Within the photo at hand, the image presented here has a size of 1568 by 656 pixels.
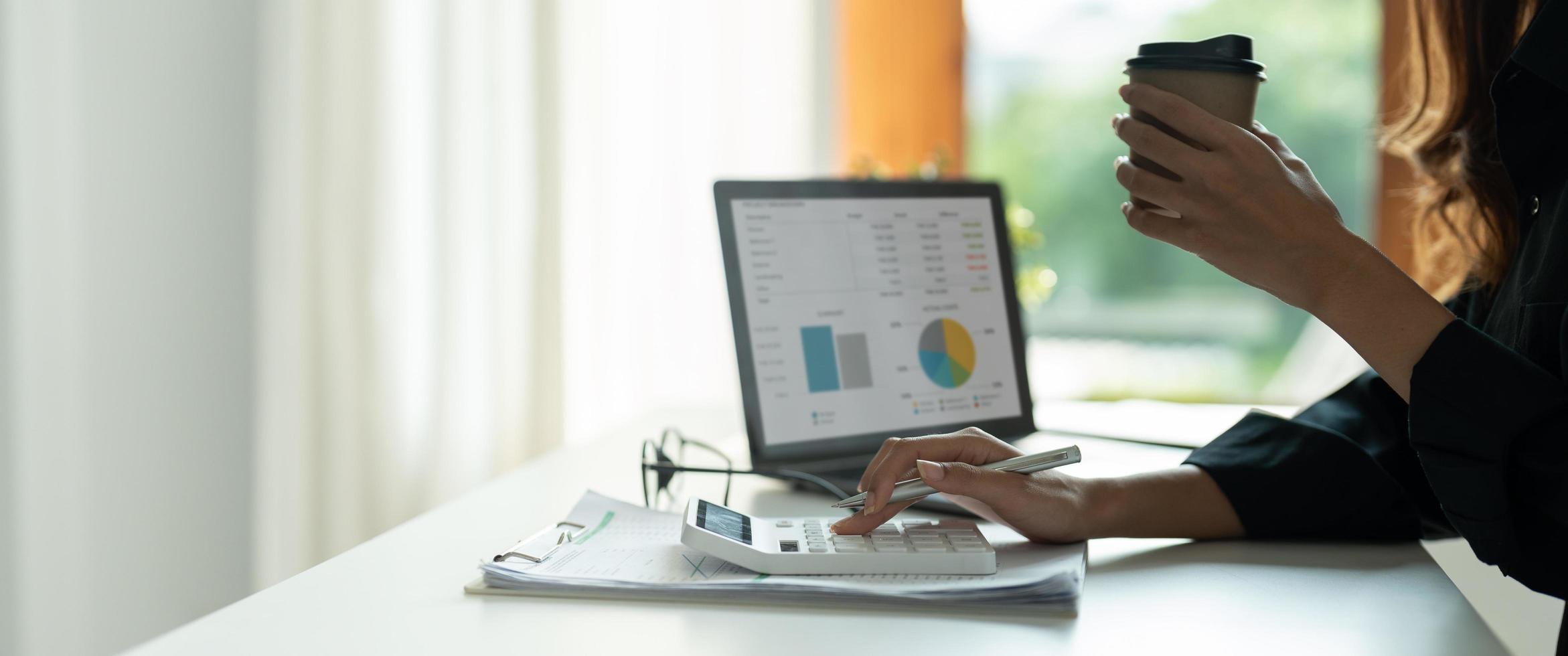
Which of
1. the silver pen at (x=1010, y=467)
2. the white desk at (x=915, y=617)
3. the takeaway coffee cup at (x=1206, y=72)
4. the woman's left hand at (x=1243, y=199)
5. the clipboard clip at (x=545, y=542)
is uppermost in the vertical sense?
the takeaway coffee cup at (x=1206, y=72)

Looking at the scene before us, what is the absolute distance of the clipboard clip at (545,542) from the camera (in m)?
0.70

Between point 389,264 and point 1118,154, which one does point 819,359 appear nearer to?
point 389,264

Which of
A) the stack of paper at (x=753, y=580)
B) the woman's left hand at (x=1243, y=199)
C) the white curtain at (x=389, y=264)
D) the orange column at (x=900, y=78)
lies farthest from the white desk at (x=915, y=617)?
the orange column at (x=900, y=78)

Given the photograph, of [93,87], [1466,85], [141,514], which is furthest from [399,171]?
[1466,85]

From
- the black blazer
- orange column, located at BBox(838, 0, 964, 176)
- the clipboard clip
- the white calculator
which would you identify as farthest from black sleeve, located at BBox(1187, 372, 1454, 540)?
orange column, located at BBox(838, 0, 964, 176)

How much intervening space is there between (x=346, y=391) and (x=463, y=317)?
24cm

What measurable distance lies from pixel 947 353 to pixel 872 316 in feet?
0.31

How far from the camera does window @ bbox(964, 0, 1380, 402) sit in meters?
2.93

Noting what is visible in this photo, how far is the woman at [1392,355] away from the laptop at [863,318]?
261mm

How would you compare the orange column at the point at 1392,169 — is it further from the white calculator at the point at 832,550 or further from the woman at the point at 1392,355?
the white calculator at the point at 832,550

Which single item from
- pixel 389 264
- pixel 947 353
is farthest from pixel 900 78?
pixel 947 353

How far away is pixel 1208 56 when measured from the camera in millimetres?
651

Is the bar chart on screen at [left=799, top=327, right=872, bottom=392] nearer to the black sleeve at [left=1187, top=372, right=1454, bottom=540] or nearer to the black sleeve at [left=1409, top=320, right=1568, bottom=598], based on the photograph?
the black sleeve at [left=1187, top=372, right=1454, bottom=540]

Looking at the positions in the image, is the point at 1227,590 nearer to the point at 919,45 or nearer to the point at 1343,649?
the point at 1343,649
